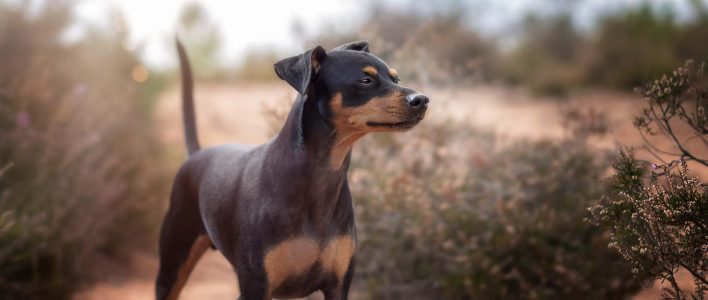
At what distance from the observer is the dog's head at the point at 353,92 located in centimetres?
305

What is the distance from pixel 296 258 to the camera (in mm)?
3188

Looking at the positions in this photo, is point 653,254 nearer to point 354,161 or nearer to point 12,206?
point 354,161

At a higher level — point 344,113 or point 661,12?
point 661,12

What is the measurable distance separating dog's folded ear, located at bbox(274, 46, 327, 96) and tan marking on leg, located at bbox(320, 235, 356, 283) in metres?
0.72

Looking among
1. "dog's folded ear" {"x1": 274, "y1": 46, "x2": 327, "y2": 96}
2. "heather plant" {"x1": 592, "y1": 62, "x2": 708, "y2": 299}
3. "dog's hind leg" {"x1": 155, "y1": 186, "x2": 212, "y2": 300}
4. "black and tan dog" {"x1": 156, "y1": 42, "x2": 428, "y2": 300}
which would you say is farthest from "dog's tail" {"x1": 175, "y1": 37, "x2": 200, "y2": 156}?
Answer: "heather plant" {"x1": 592, "y1": 62, "x2": 708, "y2": 299}

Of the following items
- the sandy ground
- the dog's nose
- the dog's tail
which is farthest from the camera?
the sandy ground

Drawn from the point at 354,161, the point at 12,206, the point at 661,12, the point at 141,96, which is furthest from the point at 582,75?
the point at 12,206

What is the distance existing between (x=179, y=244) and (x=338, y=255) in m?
1.24

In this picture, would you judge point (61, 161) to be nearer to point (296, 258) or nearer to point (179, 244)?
point (179, 244)

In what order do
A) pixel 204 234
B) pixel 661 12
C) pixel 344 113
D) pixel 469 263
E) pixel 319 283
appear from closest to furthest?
pixel 344 113
pixel 319 283
pixel 204 234
pixel 469 263
pixel 661 12

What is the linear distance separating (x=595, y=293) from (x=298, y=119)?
3092 mm

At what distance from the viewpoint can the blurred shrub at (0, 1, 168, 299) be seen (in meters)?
5.57

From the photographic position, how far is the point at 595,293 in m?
5.27

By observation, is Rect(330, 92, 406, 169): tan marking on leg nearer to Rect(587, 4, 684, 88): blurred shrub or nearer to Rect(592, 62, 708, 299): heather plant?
Rect(592, 62, 708, 299): heather plant
